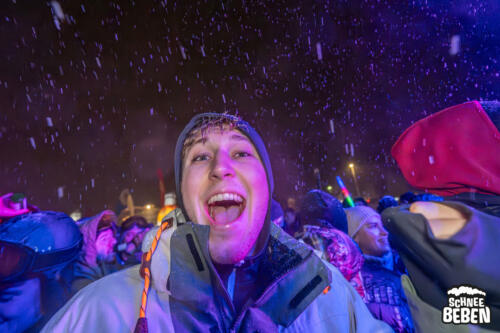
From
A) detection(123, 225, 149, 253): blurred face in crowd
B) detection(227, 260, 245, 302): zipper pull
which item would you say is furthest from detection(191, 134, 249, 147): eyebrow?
detection(123, 225, 149, 253): blurred face in crowd

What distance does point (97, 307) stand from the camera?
130 centimetres

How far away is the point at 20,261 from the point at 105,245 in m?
2.13

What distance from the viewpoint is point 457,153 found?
1230 millimetres

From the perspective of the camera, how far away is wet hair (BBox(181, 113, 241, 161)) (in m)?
2.03

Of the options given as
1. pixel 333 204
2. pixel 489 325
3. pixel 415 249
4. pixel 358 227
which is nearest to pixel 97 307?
pixel 415 249

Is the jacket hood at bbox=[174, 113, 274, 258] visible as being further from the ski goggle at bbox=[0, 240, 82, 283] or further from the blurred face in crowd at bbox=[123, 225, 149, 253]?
the blurred face in crowd at bbox=[123, 225, 149, 253]

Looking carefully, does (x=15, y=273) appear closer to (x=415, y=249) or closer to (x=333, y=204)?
(x=415, y=249)

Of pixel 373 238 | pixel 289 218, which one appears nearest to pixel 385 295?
pixel 373 238

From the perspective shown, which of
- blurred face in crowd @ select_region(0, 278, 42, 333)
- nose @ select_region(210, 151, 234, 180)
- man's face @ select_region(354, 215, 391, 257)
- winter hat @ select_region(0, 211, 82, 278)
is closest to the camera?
nose @ select_region(210, 151, 234, 180)

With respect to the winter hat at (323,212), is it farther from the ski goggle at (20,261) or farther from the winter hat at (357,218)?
the ski goggle at (20,261)

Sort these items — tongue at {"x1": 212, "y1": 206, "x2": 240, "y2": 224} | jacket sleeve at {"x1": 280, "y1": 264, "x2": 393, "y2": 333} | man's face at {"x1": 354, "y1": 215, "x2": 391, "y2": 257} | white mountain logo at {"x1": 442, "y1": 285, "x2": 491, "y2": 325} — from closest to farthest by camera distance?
white mountain logo at {"x1": 442, "y1": 285, "x2": 491, "y2": 325}
jacket sleeve at {"x1": 280, "y1": 264, "x2": 393, "y2": 333}
tongue at {"x1": 212, "y1": 206, "x2": 240, "y2": 224}
man's face at {"x1": 354, "y1": 215, "x2": 391, "y2": 257}

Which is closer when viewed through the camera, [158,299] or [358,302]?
[158,299]

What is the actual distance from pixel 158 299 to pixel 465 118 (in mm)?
2070

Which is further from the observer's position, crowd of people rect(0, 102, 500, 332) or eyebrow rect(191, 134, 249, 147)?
eyebrow rect(191, 134, 249, 147)
